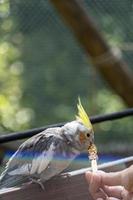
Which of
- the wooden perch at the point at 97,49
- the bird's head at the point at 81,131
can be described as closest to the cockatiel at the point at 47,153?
the bird's head at the point at 81,131

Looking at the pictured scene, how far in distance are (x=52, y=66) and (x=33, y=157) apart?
143 cm

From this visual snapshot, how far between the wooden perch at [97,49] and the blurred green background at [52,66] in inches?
3.6

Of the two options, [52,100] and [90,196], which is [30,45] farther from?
[90,196]

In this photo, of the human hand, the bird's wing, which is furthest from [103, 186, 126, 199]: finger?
the bird's wing

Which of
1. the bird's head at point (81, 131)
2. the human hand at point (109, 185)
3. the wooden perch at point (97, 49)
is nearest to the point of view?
the human hand at point (109, 185)

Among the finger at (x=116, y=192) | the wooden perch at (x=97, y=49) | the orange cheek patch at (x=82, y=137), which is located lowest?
the finger at (x=116, y=192)

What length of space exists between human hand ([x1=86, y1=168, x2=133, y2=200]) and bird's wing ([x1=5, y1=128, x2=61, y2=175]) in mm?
110

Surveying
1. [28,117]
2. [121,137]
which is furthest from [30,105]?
[121,137]

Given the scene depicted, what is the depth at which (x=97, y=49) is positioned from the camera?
6.64ft

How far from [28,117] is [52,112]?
0.09 m

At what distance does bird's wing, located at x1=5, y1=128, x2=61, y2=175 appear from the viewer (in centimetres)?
81

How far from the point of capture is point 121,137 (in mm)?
2283

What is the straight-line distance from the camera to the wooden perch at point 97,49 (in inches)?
78.4

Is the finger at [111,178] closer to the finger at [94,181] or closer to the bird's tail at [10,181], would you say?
the finger at [94,181]
